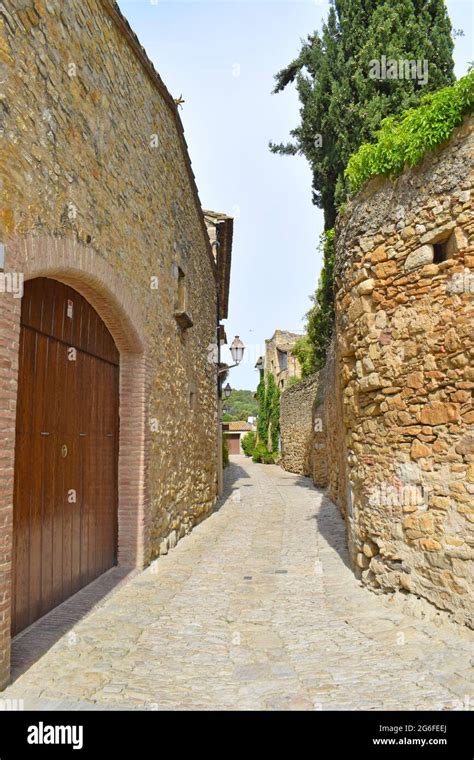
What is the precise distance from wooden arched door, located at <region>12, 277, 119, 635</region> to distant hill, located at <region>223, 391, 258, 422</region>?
172 feet

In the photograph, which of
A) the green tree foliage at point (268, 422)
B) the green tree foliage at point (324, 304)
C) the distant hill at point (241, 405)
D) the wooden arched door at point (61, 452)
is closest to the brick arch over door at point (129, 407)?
the wooden arched door at point (61, 452)

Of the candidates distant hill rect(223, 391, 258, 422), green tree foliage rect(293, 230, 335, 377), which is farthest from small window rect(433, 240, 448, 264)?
distant hill rect(223, 391, 258, 422)

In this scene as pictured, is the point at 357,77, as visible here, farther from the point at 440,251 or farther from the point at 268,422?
the point at 268,422

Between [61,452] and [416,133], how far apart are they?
402cm

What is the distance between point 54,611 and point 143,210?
432 centimetres

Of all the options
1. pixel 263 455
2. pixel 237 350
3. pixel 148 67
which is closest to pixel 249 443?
pixel 263 455

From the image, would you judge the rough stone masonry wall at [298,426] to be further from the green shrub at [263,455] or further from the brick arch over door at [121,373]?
the brick arch over door at [121,373]

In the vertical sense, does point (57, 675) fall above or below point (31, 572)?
below

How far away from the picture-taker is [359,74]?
10227 millimetres

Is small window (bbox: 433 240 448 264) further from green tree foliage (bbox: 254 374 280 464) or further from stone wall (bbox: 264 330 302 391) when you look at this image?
green tree foliage (bbox: 254 374 280 464)

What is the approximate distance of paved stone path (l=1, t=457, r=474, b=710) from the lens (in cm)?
274

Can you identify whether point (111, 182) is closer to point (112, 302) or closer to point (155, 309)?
point (112, 302)

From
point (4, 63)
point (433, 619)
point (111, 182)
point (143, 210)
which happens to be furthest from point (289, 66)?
point (433, 619)
